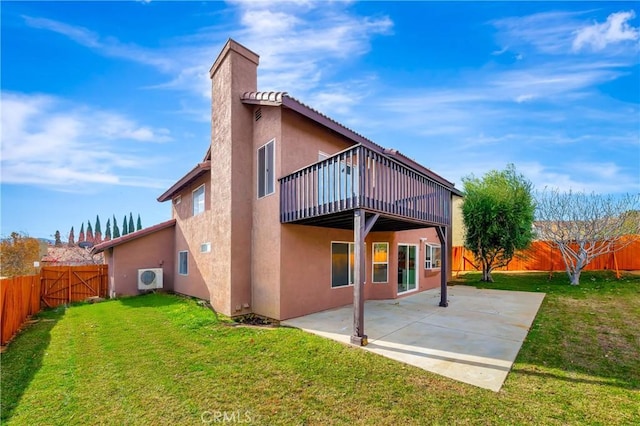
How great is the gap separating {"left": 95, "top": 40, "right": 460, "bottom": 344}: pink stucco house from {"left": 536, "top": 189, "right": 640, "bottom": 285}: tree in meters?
Result: 8.37

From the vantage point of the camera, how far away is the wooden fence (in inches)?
306

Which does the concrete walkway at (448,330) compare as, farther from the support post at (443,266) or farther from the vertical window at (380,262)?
the vertical window at (380,262)

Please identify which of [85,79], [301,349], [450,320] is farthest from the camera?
[85,79]

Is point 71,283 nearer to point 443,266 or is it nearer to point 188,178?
point 188,178

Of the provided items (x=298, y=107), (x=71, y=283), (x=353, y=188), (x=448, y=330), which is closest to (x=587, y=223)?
(x=448, y=330)

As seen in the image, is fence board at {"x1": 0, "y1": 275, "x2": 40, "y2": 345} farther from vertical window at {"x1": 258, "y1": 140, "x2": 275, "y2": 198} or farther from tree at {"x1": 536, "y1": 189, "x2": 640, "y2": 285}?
tree at {"x1": 536, "y1": 189, "x2": 640, "y2": 285}

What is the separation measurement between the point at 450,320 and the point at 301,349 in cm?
444

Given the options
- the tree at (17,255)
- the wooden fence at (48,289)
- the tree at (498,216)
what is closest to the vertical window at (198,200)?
the wooden fence at (48,289)

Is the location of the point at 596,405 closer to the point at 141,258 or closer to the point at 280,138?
the point at 280,138

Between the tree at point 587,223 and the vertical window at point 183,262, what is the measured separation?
57.3ft


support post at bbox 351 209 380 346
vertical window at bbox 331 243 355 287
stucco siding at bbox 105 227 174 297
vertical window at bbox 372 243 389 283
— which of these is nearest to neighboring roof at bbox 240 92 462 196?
support post at bbox 351 209 380 346

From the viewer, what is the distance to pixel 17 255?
830 inches

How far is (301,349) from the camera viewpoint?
578 cm

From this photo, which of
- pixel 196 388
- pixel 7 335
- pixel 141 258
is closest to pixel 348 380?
pixel 196 388
